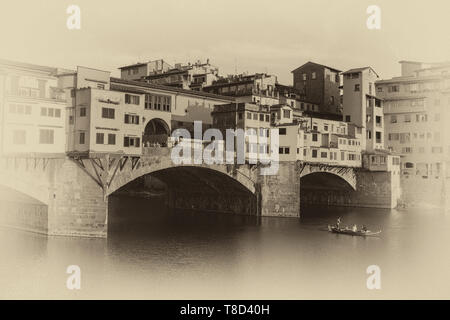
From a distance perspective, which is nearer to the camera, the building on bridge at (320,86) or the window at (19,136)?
the window at (19,136)

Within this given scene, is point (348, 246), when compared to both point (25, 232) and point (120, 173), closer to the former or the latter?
point (120, 173)

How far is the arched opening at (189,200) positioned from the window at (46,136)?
540 inches

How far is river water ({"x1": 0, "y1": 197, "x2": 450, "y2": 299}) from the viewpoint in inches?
1316

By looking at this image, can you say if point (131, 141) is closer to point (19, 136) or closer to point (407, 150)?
point (19, 136)

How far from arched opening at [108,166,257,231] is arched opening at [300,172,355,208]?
2162 cm

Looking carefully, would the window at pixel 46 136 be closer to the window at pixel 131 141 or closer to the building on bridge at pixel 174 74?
the window at pixel 131 141

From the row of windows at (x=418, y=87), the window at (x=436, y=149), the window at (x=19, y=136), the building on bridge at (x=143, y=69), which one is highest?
the building on bridge at (x=143, y=69)

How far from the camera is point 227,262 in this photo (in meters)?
41.4

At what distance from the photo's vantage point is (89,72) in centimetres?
4994

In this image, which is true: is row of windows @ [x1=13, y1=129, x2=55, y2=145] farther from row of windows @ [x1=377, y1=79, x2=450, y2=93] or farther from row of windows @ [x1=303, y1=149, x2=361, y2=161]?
row of windows @ [x1=377, y1=79, x2=450, y2=93]

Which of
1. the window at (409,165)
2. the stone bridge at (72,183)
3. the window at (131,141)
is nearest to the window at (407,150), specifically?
the window at (409,165)

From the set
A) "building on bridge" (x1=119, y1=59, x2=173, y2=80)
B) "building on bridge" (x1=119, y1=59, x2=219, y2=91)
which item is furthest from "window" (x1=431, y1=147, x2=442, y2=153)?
"building on bridge" (x1=119, y1=59, x2=173, y2=80)

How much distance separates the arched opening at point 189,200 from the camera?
64.9 meters

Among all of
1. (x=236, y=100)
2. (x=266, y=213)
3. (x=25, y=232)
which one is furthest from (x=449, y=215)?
(x=25, y=232)
